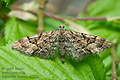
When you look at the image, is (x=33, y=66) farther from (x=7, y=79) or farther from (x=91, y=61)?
(x=91, y=61)

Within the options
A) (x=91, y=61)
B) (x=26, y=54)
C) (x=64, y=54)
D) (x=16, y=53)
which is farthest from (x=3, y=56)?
(x=91, y=61)

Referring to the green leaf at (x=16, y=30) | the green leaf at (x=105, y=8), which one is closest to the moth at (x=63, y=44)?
the green leaf at (x=16, y=30)

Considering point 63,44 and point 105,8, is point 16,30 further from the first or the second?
point 105,8

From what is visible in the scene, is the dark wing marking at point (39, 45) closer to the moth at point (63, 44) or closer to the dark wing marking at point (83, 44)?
the moth at point (63, 44)

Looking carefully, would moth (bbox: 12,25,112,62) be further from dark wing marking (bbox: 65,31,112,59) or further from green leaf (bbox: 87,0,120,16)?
green leaf (bbox: 87,0,120,16)

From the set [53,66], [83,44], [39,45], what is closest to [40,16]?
[39,45]

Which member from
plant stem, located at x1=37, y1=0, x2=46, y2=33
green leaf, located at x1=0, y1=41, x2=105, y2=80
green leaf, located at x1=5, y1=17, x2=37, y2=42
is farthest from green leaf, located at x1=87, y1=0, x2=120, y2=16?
green leaf, located at x1=0, y1=41, x2=105, y2=80
